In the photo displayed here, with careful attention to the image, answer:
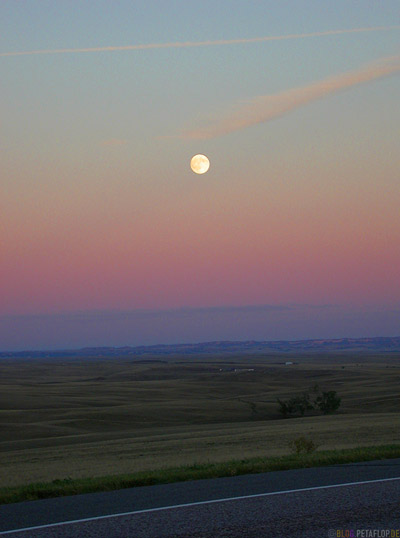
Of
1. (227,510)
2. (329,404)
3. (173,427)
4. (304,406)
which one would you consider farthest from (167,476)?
(329,404)

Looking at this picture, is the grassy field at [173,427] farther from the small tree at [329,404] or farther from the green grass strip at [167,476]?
the green grass strip at [167,476]

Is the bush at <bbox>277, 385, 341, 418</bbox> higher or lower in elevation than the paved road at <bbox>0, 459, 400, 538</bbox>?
lower

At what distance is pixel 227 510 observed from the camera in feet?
31.0

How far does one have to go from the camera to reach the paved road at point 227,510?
837cm

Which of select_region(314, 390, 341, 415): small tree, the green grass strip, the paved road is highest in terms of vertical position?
the paved road

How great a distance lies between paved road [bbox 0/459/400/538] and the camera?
8367 mm

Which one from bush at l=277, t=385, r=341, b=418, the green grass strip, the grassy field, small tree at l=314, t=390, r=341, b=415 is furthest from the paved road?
small tree at l=314, t=390, r=341, b=415

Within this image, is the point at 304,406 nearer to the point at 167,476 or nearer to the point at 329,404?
the point at 329,404

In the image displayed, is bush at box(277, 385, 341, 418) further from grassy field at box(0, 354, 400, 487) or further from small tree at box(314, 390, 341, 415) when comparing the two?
grassy field at box(0, 354, 400, 487)

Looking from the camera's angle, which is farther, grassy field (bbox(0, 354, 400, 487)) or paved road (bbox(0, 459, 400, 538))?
grassy field (bbox(0, 354, 400, 487))

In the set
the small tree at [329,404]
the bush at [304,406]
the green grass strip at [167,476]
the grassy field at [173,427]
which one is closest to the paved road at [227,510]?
the green grass strip at [167,476]

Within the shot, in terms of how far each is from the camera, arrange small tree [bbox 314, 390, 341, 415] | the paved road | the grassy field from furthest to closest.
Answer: small tree [bbox 314, 390, 341, 415] → the grassy field → the paved road

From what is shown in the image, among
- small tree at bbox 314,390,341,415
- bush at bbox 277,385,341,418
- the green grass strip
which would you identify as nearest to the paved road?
the green grass strip

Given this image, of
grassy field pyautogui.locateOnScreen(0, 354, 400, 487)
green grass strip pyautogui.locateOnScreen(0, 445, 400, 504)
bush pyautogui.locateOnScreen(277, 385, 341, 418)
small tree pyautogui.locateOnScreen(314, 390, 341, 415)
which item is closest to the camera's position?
green grass strip pyautogui.locateOnScreen(0, 445, 400, 504)
